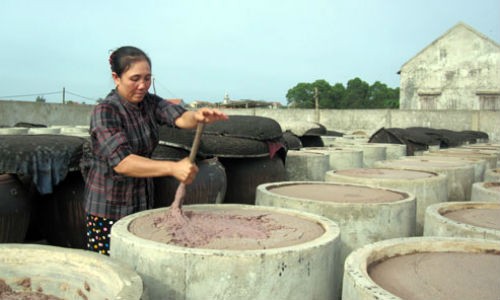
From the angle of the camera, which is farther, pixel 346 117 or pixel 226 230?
pixel 346 117

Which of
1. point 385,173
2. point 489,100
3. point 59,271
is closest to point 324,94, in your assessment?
point 489,100

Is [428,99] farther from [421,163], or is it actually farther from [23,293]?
[23,293]

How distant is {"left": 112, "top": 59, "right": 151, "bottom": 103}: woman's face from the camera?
8.34ft

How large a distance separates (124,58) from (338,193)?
2.00 m

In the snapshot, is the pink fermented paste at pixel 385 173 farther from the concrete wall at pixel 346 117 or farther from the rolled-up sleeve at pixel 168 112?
the concrete wall at pixel 346 117

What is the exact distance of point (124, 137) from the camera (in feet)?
7.90

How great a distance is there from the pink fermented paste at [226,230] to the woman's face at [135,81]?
25.5 inches

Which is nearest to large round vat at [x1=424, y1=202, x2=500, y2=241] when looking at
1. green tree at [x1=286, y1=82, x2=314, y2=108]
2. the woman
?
the woman

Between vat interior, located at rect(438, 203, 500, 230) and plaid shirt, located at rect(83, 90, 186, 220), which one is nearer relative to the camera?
plaid shirt, located at rect(83, 90, 186, 220)

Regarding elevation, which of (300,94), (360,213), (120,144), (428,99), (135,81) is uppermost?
(300,94)

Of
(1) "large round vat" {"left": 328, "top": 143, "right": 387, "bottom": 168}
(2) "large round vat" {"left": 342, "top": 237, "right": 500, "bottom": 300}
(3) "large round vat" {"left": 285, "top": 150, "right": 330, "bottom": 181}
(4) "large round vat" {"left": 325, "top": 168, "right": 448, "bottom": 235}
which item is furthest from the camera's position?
(1) "large round vat" {"left": 328, "top": 143, "right": 387, "bottom": 168}

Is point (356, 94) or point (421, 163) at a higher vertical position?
point (356, 94)

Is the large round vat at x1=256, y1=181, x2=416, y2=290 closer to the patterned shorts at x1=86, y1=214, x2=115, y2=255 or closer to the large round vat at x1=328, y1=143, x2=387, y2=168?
the patterned shorts at x1=86, y1=214, x2=115, y2=255

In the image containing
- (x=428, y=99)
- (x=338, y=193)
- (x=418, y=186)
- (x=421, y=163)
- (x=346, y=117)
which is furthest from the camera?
(x=428, y=99)
